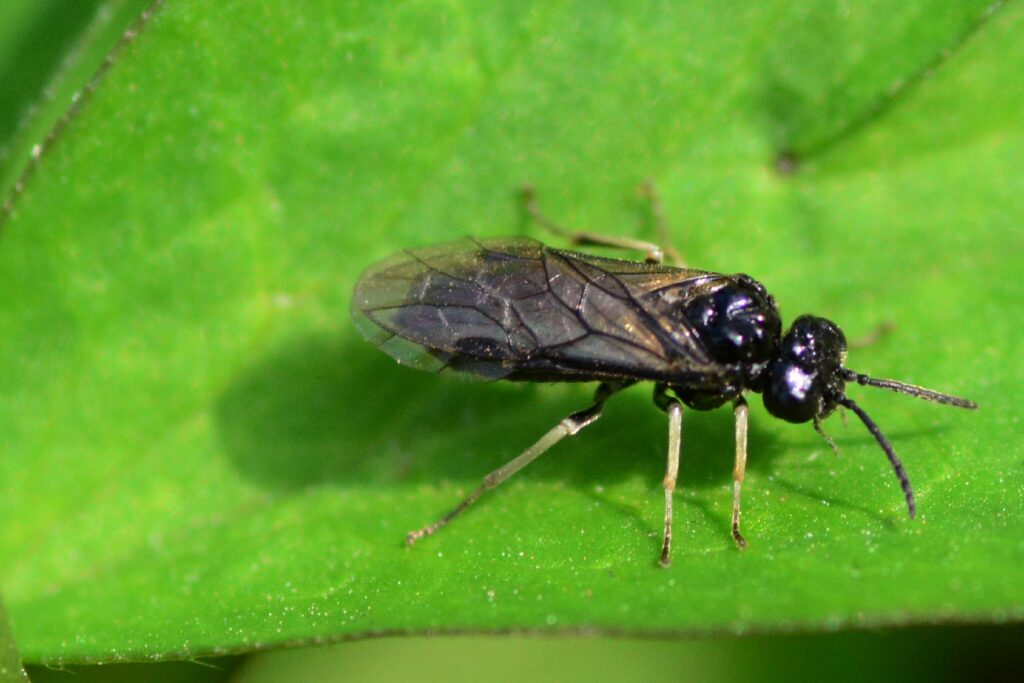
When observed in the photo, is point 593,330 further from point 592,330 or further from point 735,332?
point 735,332

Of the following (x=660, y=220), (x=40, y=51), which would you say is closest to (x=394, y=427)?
(x=660, y=220)

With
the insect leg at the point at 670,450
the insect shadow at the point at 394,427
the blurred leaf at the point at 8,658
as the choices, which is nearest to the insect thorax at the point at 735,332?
the insect leg at the point at 670,450

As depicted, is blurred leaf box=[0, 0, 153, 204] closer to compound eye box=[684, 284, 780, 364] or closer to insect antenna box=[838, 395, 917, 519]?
compound eye box=[684, 284, 780, 364]

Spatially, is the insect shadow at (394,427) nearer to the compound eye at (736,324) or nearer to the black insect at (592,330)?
the black insect at (592,330)

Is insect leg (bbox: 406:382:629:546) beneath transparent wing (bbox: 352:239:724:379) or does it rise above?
beneath

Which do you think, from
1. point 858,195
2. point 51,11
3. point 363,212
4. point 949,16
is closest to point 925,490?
point 858,195

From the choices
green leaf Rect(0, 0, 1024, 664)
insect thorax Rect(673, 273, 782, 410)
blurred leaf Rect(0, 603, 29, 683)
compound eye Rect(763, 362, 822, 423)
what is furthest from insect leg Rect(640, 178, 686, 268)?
blurred leaf Rect(0, 603, 29, 683)
